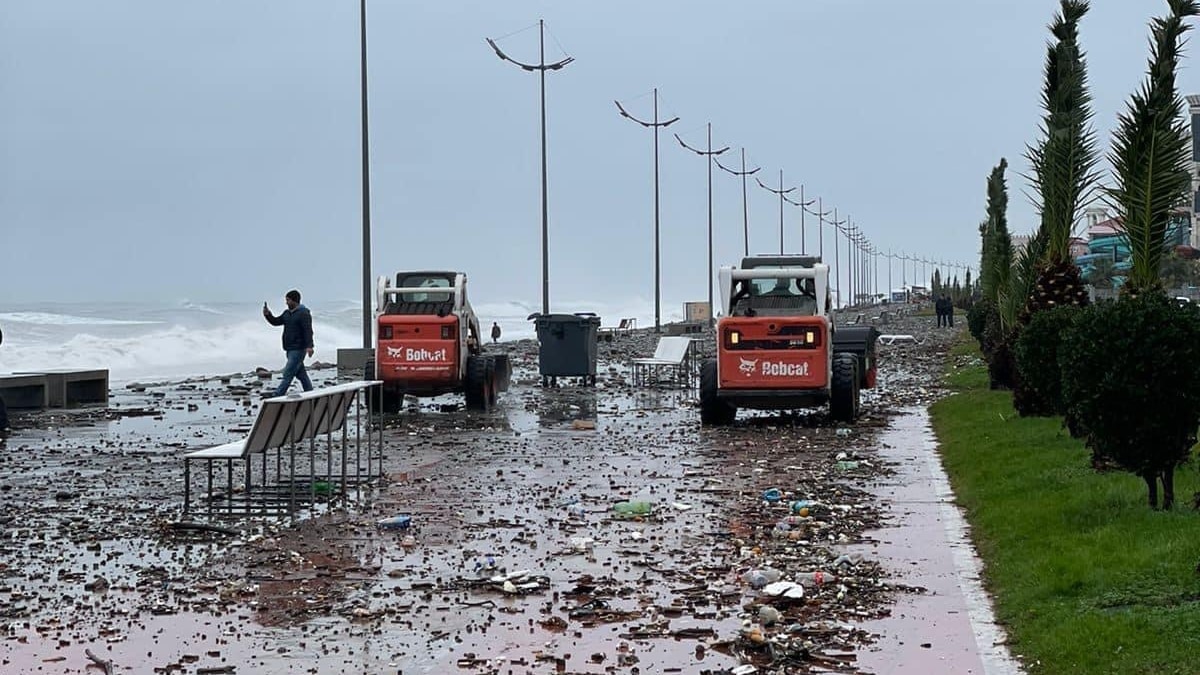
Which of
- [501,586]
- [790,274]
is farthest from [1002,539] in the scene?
[790,274]

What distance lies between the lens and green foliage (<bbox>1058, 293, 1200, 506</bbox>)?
12.0 meters

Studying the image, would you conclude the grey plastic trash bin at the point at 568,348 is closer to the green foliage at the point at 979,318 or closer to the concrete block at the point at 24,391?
the concrete block at the point at 24,391

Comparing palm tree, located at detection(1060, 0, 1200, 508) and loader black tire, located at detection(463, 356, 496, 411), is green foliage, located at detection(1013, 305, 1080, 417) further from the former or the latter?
loader black tire, located at detection(463, 356, 496, 411)

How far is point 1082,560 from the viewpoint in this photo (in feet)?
34.9

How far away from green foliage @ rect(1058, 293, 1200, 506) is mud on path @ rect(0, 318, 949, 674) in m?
2.02

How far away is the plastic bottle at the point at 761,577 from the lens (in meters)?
10.7

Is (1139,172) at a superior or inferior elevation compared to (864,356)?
superior

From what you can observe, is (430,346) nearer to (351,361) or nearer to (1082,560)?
(351,361)

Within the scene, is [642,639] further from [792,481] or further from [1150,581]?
[792,481]

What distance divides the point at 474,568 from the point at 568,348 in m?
23.6

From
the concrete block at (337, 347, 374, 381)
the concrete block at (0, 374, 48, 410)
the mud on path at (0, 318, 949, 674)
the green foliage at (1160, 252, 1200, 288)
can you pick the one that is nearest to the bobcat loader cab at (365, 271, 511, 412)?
the concrete block at (0, 374, 48, 410)

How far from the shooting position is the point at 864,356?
2962 centimetres

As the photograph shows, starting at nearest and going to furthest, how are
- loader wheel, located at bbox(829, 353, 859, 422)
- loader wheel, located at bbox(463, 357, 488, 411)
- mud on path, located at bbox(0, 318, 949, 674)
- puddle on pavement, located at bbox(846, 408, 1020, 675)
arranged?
puddle on pavement, located at bbox(846, 408, 1020, 675)
mud on path, located at bbox(0, 318, 949, 674)
loader wheel, located at bbox(829, 353, 859, 422)
loader wheel, located at bbox(463, 357, 488, 411)

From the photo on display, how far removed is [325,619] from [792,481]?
307 inches
